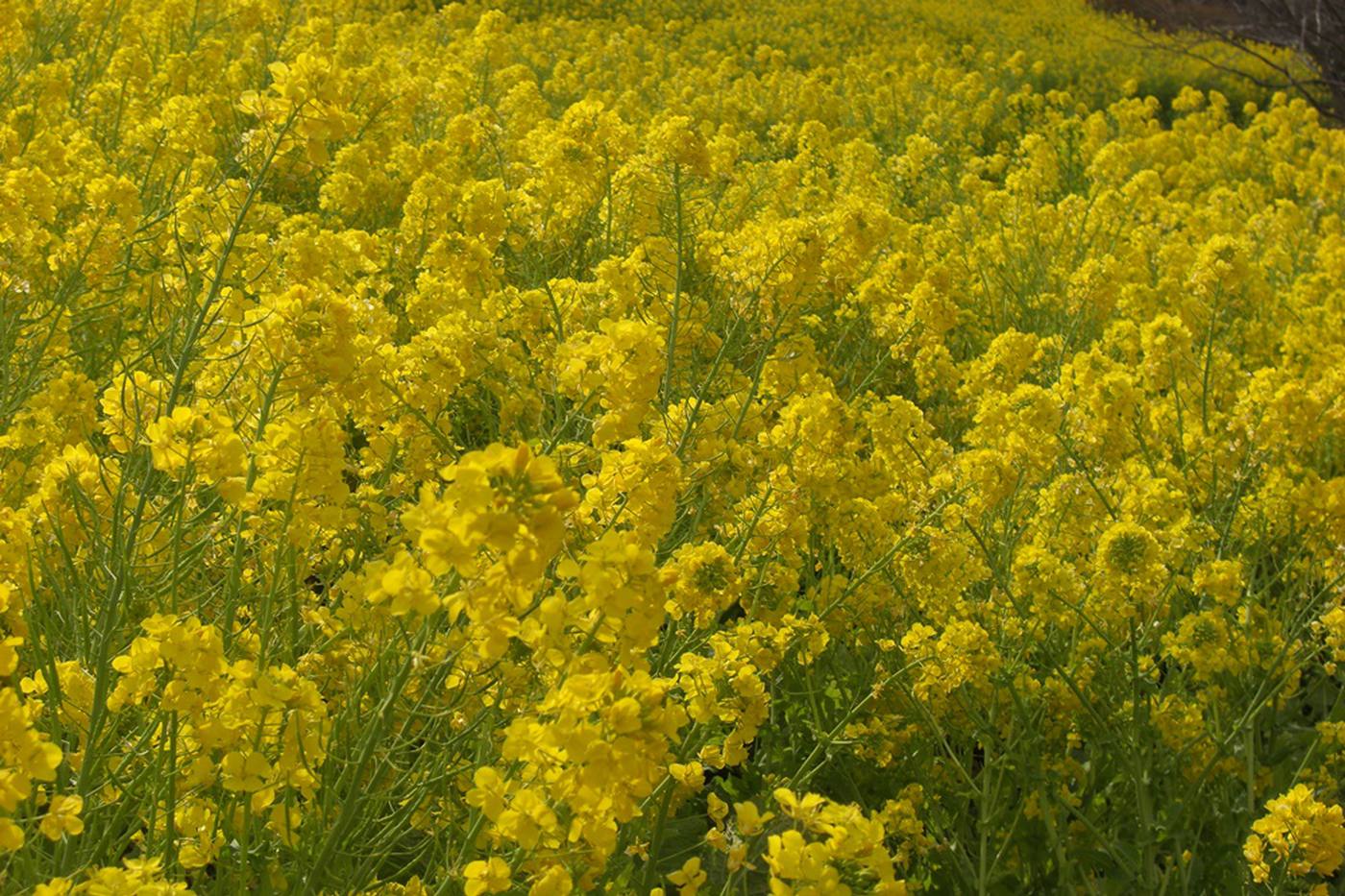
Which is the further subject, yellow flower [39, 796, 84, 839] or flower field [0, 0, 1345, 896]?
flower field [0, 0, 1345, 896]

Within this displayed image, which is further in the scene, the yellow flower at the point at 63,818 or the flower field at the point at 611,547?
the flower field at the point at 611,547

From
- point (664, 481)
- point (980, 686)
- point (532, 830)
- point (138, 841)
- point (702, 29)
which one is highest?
point (664, 481)

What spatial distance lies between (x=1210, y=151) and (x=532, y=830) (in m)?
8.37

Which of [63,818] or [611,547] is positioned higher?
[611,547]

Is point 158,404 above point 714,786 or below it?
above

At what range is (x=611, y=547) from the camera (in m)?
1.40

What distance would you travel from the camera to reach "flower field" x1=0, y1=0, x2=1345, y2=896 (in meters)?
1.62

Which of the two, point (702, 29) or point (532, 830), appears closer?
point (532, 830)

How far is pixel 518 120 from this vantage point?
18.9 feet

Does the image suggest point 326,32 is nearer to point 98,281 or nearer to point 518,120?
point 518,120

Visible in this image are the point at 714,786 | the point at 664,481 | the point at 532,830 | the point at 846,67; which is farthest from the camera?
the point at 846,67

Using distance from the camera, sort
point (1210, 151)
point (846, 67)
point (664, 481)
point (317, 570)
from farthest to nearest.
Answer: point (846, 67), point (1210, 151), point (317, 570), point (664, 481)

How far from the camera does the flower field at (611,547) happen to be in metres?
1.62

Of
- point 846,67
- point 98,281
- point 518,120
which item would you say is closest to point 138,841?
point 98,281
